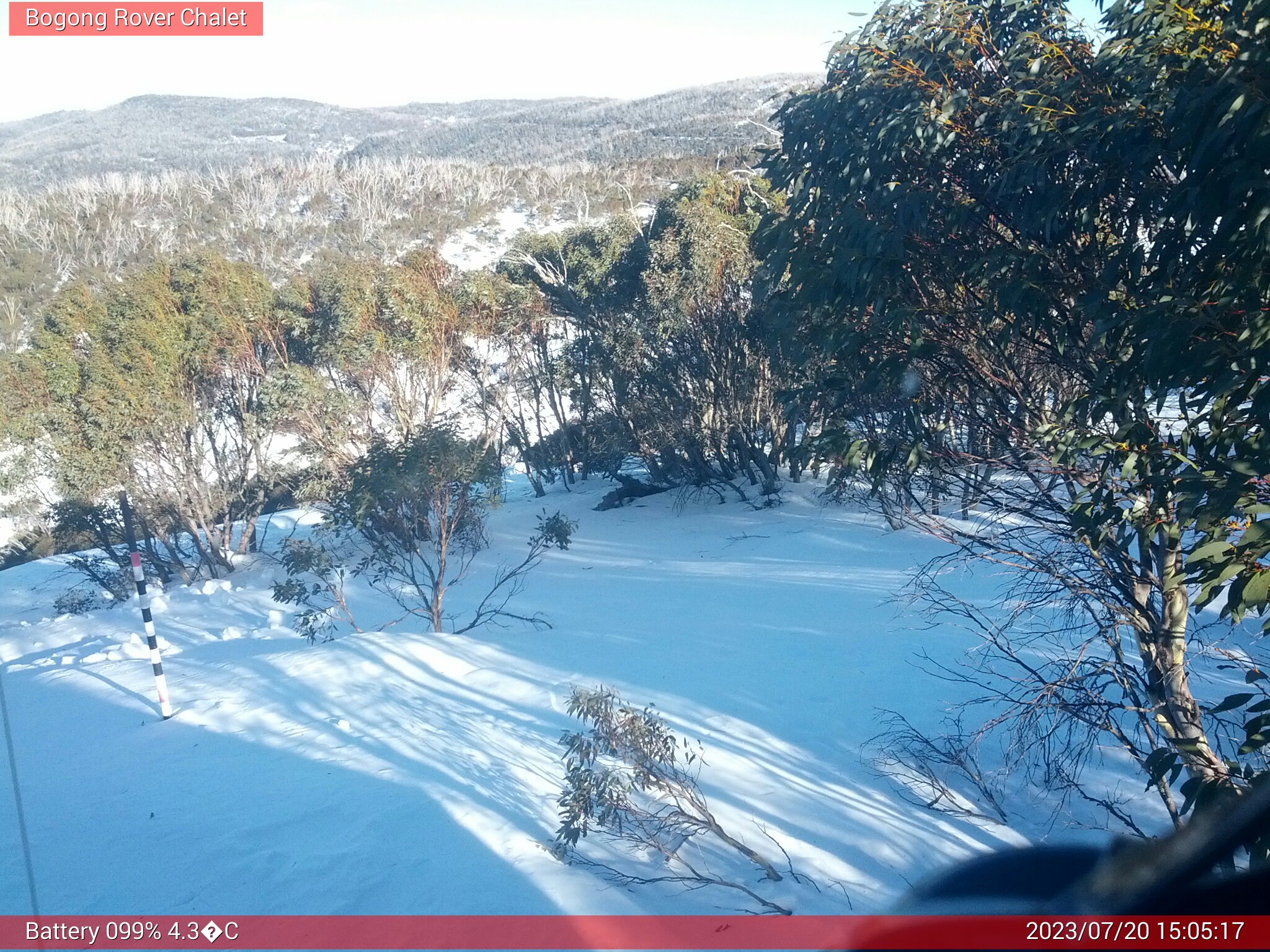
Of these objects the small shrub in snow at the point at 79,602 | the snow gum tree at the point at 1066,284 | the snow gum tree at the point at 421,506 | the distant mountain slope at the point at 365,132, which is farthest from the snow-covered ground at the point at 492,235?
the snow gum tree at the point at 1066,284

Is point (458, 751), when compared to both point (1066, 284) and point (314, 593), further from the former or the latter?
point (314, 593)

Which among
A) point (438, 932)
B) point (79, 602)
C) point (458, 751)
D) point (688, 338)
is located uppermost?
point (688, 338)

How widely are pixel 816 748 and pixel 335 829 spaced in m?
2.89

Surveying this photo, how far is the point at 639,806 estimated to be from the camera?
169 inches

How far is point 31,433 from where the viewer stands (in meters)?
13.8

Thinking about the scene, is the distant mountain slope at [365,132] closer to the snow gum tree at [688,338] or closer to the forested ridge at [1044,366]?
the snow gum tree at [688,338]

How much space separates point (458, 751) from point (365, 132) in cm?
7122

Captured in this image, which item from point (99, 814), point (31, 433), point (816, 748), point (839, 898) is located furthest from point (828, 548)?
point (31, 433)

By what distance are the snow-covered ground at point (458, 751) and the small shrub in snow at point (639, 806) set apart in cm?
→ 12

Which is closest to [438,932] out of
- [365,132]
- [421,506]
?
[421,506]

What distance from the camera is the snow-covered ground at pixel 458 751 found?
393 cm

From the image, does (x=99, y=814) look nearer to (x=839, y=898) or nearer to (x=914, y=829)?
(x=839, y=898)

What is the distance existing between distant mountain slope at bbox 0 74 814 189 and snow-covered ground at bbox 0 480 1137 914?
36.8m

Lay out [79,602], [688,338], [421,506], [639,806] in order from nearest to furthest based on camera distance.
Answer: [639,806] → [421,506] → [79,602] → [688,338]
